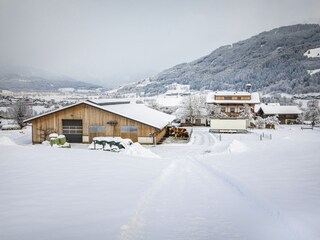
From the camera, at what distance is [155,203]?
5582mm

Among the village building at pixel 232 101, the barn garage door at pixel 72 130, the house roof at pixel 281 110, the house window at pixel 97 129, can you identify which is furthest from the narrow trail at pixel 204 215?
the house roof at pixel 281 110

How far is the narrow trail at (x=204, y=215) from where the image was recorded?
4.03 metres

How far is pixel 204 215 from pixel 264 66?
104 m

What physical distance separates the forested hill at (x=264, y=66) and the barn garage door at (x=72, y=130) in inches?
1711

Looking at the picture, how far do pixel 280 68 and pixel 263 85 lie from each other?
7776mm

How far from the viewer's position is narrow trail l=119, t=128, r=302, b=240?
4.03m

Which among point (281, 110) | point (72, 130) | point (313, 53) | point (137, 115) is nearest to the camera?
point (72, 130)

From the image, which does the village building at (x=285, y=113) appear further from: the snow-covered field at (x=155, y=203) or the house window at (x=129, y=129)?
the snow-covered field at (x=155, y=203)

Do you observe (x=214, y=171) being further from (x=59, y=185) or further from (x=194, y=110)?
(x=194, y=110)

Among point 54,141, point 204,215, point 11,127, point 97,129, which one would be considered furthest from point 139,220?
point 11,127

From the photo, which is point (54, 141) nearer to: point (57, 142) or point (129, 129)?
point (57, 142)

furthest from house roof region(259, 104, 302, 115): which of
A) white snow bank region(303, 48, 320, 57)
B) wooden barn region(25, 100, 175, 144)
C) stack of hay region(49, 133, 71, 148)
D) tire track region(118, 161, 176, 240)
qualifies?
tire track region(118, 161, 176, 240)

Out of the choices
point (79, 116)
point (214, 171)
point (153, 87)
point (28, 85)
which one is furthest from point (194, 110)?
point (153, 87)

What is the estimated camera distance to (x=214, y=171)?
9.50 m
